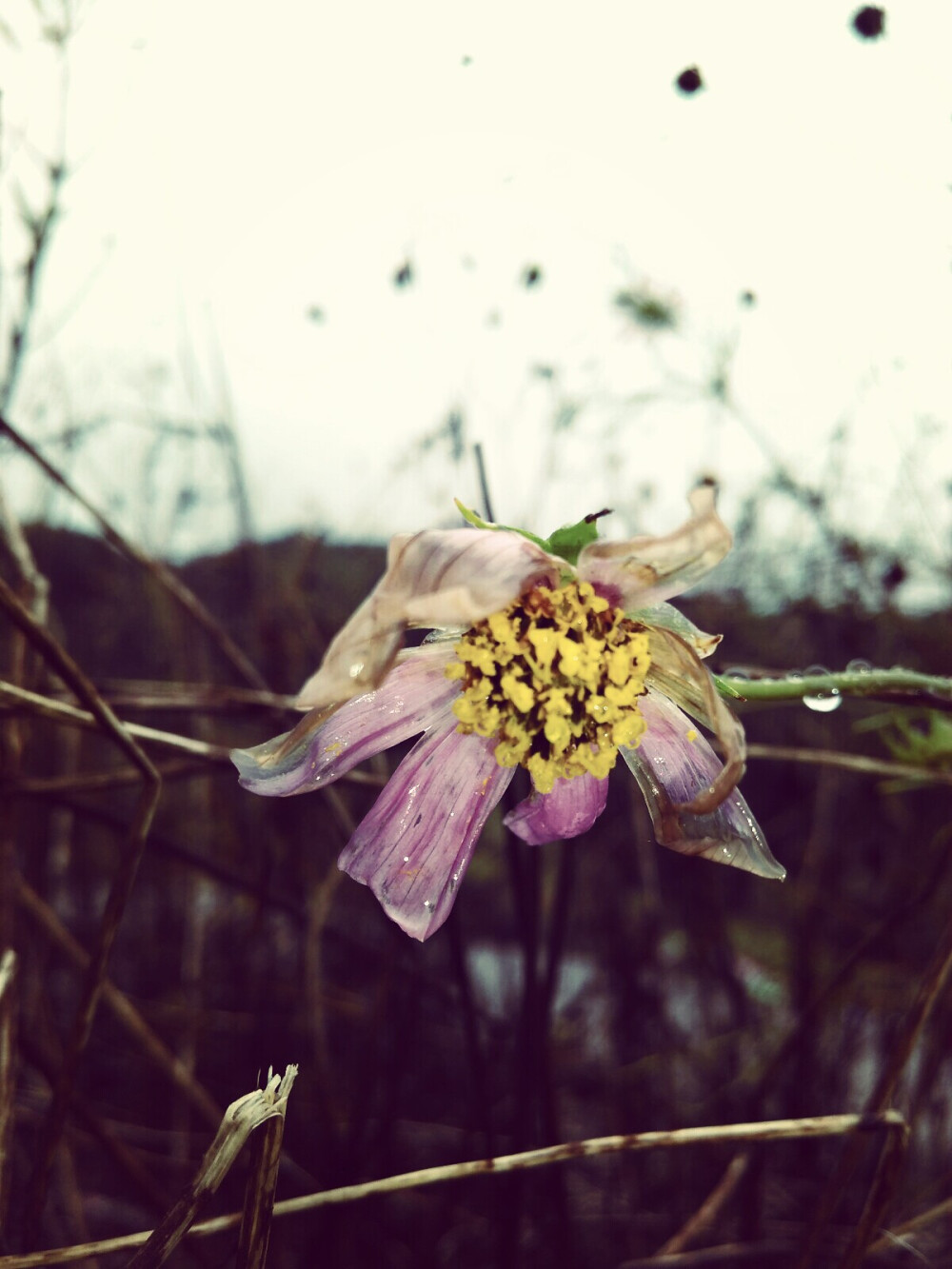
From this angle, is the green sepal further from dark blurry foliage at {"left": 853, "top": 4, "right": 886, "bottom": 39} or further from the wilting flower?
dark blurry foliage at {"left": 853, "top": 4, "right": 886, "bottom": 39}

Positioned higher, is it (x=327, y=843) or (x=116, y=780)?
(x=116, y=780)

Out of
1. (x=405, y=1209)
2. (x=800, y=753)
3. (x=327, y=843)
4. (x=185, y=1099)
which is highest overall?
(x=800, y=753)

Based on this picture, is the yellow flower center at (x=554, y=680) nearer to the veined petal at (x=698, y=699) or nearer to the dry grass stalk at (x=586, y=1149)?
the veined petal at (x=698, y=699)

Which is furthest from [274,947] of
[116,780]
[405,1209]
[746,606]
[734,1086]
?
[746,606]

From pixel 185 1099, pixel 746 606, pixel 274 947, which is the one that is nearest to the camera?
pixel 185 1099

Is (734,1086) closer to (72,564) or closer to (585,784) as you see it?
(585,784)

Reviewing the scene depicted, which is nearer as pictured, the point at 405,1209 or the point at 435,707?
the point at 435,707

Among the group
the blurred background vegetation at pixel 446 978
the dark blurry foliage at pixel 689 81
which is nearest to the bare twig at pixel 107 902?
the blurred background vegetation at pixel 446 978
